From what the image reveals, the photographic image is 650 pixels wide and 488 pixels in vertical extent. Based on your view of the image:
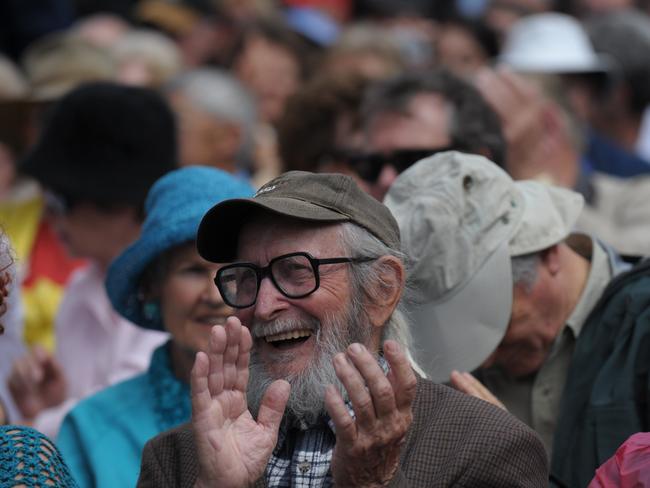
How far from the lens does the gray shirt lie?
4.05 meters

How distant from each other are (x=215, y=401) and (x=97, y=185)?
9.07 feet

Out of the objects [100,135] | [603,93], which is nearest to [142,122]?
[100,135]

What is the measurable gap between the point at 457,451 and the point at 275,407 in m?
0.46

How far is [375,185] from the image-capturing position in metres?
5.02

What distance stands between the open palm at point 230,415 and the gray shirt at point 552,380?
1267mm

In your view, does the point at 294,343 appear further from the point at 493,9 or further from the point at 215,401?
the point at 493,9

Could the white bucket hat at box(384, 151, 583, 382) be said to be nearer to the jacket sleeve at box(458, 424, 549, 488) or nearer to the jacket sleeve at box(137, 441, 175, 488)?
the jacket sleeve at box(458, 424, 549, 488)

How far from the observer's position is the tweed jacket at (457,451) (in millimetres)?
3100

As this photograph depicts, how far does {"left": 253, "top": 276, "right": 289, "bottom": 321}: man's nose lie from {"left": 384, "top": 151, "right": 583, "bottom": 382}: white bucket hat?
70 cm

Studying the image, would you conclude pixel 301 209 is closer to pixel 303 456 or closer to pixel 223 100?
pixel 303 456

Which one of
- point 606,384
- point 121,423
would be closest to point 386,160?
point 121,423

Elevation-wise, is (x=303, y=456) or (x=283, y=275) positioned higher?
(x=283, y=275)

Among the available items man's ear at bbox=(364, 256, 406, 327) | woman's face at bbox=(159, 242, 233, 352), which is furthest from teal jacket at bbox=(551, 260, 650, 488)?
woman's face at bbox=(159, 242, 233, 352)

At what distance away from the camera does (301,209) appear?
3270mm
